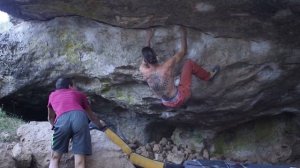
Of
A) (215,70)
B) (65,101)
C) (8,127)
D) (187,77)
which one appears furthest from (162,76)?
(8,127)

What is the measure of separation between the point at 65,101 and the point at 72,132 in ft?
1.58

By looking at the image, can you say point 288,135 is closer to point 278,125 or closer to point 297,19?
point 278,125

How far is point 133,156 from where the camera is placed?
271 inches

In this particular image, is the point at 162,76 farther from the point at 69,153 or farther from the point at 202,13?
the point at 69,153

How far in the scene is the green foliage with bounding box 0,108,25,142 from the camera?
263 inches

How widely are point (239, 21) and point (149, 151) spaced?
330 centimetres

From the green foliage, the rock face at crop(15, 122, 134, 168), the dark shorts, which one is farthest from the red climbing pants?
the green foliage

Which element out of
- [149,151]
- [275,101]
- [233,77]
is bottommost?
[149,151]

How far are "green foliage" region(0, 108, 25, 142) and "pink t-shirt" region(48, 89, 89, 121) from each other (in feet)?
3.37

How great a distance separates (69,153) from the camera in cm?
644

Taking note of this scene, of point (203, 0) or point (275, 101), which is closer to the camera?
point (203, 0)

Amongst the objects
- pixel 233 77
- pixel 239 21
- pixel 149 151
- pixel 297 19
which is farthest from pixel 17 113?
pixel 297 19

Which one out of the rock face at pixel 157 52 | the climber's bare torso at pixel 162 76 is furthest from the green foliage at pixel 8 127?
the climber's bare torso at pixel 162 76

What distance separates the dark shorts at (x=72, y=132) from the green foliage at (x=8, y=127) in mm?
1098
